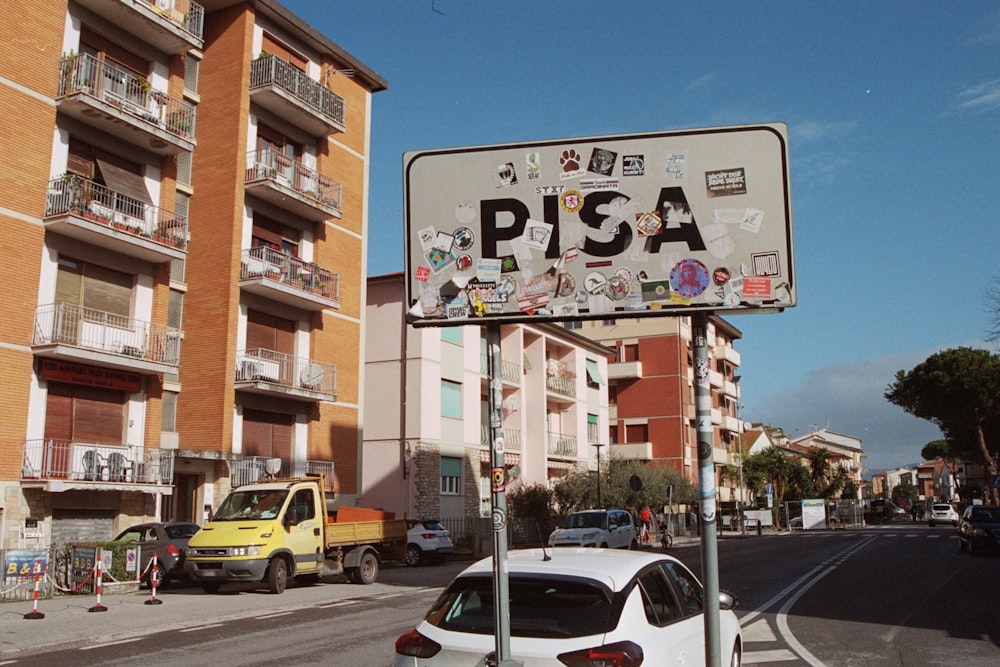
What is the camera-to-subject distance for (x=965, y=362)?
192ft

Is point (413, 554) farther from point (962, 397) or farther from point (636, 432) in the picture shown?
point (962, 397)

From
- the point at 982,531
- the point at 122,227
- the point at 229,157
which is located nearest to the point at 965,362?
the point at 982,531

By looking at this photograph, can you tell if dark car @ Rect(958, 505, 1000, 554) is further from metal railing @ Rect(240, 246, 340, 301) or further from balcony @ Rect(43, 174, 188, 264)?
balcony @ Rect(43, 174, 188, 264)

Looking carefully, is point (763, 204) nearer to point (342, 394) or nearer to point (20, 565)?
point (20, 565)

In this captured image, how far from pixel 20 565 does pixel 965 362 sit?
5717 cm

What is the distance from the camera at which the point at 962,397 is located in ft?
192

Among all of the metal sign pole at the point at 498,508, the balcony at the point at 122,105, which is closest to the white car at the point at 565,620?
the metal sign pole at the point at 498,508

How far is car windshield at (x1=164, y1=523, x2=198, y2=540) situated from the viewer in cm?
2138

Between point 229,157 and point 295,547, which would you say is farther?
point 229,157

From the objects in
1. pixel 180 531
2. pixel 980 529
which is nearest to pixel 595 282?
pixel 180 531

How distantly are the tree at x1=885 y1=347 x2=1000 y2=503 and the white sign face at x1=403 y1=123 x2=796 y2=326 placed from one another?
195ft

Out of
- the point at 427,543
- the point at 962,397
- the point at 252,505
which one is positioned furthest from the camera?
the point at 962,397

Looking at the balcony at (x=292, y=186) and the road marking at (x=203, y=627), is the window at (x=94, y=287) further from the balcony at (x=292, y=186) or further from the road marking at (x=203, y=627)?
the road marking at (x=203, y=627)

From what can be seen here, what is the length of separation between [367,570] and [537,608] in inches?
639
